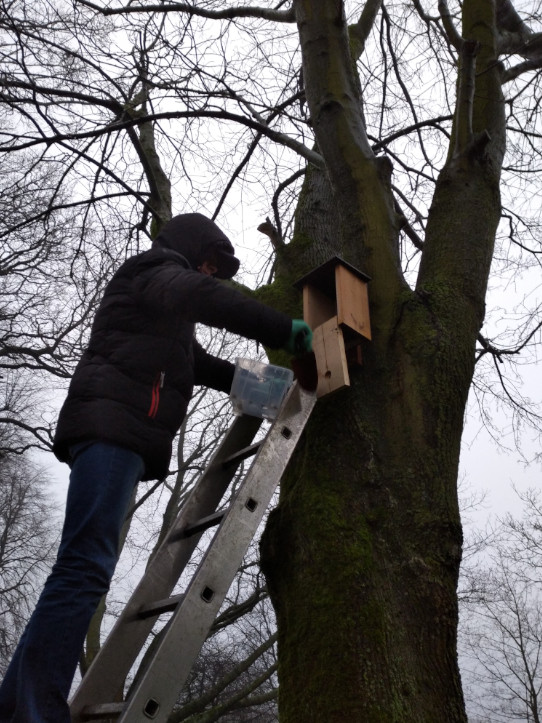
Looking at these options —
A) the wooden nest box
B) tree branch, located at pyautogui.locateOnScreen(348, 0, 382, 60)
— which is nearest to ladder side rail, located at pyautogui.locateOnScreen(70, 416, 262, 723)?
the wooden nest box

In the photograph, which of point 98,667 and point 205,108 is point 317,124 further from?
point 98,667

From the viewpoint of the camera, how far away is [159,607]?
206cm

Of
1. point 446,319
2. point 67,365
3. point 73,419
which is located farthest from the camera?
point 67,365

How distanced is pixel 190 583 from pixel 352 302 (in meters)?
1.33

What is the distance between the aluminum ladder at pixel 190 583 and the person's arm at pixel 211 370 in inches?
10.0

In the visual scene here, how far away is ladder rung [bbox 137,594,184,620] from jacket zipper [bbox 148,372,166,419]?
24.0 inches

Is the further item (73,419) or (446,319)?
(446,319)

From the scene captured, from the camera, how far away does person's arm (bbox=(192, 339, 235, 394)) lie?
9.32 ft

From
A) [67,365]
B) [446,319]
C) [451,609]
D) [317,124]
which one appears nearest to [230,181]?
[317,124]

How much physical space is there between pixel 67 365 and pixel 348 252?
6429 mm

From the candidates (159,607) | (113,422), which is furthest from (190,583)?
(113,422)

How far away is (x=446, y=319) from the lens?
2676 mm

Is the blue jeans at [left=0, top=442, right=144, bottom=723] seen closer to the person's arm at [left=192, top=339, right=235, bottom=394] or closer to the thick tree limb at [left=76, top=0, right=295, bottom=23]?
the person's arm at [left=192, top=339, right=235, bottom=394]

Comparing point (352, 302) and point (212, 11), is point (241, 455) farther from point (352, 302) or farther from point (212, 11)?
point (212, 11)
